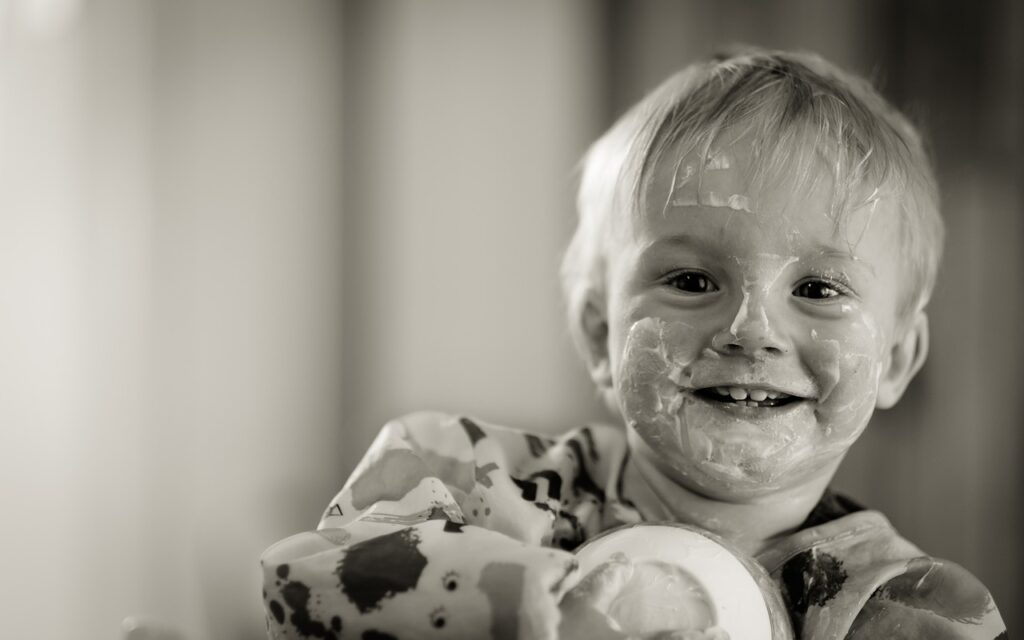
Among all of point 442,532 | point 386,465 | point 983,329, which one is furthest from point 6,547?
point 983,329

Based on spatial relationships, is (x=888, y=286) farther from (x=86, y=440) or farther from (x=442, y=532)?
(x=86, y=440)

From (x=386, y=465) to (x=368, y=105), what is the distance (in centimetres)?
117

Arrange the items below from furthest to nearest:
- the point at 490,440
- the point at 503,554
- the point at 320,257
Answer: the point at 320,257 → the point at 490,440 → the point at 503,554

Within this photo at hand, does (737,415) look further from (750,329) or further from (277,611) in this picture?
(277,611)

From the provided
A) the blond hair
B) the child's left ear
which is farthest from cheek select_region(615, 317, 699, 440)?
the child's left ear

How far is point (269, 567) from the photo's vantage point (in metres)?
0.65

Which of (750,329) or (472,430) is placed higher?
(750,329)

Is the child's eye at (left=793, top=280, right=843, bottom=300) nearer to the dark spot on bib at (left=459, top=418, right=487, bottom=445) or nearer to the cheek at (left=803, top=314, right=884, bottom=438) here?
the cheek at (left=803, top=314, right=884, bottom=438)

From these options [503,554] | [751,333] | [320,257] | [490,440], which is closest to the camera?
[503,554]

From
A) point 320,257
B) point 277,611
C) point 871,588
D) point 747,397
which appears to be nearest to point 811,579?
point 871,588

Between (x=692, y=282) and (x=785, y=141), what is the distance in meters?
0.13

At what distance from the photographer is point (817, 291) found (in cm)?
80

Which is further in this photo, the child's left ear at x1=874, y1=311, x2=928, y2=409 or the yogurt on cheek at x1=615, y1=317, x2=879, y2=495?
the child's left ear at x1=874, y1=311, x2=928, y2=409

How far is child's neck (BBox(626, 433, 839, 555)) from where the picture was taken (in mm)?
837
